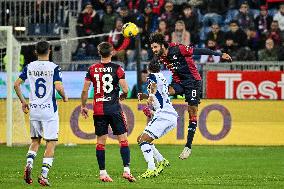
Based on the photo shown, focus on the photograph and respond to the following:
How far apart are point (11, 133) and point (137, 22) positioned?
6387mm

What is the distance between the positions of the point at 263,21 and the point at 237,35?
1377mm

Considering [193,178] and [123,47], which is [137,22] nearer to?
[123,47]

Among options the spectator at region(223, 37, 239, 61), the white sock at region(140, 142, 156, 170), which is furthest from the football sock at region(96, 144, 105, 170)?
the spectator at region(223, 37, 239, 61)

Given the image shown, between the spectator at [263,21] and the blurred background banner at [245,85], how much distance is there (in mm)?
3696

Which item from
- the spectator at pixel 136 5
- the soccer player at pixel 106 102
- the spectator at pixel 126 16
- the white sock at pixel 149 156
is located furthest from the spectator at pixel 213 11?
the soccer player at pixel 106 102

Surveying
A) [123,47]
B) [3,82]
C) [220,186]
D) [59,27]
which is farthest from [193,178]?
[59,27]

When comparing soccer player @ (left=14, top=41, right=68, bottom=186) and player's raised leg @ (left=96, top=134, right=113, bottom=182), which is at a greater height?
soccer player @ (left=14, top=41, right=68, bottom=186)

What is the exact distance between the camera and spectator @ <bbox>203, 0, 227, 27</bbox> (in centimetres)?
2889

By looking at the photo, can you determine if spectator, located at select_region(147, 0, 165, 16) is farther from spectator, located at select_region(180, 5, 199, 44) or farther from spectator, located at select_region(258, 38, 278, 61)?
spectator, located at select_region(258, 38, 278, 61)

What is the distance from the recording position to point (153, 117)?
16.3m

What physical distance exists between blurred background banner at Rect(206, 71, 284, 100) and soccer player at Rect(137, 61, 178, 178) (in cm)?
850

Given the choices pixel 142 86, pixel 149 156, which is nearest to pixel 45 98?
pixel 149 156

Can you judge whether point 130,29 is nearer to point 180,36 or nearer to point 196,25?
point 180,36

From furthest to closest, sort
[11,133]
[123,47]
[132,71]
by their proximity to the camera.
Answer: [123,47] < [132,71] < [11,133]
